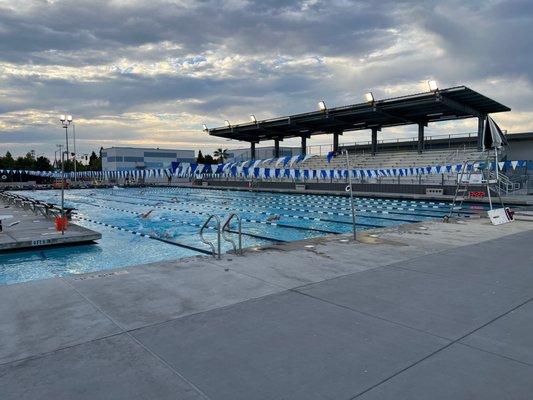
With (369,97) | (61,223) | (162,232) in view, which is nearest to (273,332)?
(61,223)

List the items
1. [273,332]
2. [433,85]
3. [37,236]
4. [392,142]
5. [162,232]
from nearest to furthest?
[273,332], [37,236], [162,232], [433,85], [392,142]

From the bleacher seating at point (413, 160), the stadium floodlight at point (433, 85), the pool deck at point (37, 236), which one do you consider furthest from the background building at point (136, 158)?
the pool deck at point (37, 236)

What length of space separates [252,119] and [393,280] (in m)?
45.0

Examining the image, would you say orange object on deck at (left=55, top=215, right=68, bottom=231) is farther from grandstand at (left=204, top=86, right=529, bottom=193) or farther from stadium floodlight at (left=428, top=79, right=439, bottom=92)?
stadium floodlight at (left=428, top=79, right=439, bottom=92)

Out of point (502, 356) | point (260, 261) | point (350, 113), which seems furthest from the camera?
point (350, 113)

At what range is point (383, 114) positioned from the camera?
122 feet

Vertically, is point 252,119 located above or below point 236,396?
above

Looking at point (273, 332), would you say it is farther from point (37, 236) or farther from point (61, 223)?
point (61, 223)

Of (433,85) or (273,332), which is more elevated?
(433,85)

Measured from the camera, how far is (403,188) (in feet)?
96.9

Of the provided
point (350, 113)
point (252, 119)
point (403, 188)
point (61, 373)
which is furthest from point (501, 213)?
point (252, 119)

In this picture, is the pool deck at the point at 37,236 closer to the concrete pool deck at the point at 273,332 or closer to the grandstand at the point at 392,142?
the concrete pool deck at the point at 273,332

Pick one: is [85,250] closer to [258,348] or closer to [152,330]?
[152,330]

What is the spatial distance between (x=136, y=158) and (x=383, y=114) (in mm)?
63889
